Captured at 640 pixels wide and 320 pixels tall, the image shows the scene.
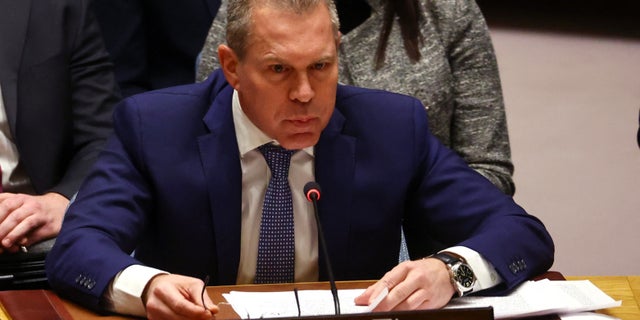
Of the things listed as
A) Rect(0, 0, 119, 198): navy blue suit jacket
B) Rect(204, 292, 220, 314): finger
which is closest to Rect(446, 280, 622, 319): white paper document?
Rect(204, 292, 220, 314): finger

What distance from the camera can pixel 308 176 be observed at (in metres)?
2.25

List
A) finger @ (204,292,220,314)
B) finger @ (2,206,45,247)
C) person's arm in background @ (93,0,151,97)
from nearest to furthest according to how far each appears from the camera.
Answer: finger @ (204,292,220,314)
finger @ (2,206,45,247)
person's arm in background @ (93,0,151,97)

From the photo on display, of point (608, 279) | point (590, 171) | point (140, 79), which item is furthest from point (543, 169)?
point (608, 279)

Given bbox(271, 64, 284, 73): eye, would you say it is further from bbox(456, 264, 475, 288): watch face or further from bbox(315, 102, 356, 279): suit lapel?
bbox(456, 264, 475, 288): watch face

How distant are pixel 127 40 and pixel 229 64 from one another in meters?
1.34

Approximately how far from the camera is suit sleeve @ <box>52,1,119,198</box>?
294cm

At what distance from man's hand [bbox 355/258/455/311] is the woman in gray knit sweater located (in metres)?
0.87

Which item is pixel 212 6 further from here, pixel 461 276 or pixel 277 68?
pixel 461 276

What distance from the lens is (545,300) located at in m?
1.97

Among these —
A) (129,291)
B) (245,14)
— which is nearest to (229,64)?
(245,14)

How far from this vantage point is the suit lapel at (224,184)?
2219 mm

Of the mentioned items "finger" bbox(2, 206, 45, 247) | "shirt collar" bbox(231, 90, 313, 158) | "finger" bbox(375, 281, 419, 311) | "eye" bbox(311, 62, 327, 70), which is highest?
"eye" bbox(311, 62, 327, 70)

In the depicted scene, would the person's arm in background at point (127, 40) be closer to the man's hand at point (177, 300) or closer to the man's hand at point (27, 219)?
the man's hand at point (27, 219)

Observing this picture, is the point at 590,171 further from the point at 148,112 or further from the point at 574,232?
the point at 148,112
